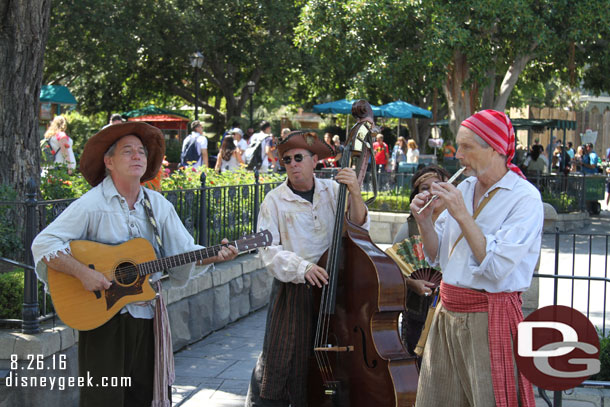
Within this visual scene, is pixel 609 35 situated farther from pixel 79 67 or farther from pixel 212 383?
pixel 79 67

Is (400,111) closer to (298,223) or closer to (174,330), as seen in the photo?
(174,330)

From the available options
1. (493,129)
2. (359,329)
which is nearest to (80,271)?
(359,329)

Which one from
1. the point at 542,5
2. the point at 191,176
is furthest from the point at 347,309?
the point at 542,5

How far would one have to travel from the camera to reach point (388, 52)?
1688 cm

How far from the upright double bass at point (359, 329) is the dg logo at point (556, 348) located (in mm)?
867

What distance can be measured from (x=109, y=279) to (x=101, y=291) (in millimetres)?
73

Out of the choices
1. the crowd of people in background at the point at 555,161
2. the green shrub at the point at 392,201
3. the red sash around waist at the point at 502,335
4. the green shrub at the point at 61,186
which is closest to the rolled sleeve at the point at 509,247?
the red sash around waist at the point at 502,335

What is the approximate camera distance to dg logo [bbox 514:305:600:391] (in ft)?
11.2

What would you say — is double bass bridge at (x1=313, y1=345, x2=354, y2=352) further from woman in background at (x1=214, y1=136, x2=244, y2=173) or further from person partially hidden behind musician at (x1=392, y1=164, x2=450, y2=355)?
woman in background at (x1=214, y1=136, x2=244, y2=173)

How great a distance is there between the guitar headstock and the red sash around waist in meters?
1.19

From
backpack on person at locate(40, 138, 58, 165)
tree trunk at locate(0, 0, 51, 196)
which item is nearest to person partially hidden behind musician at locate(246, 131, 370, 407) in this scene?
tree trunk at locate(0, 0, 51, 196)

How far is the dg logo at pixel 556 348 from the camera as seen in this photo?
135 inches

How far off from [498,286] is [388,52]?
14081 mm

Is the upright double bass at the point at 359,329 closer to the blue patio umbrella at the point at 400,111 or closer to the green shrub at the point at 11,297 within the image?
the green shrub at the point at 11,297
